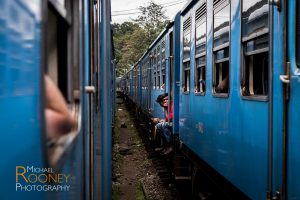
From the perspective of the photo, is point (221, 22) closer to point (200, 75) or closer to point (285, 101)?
point (200, 75)

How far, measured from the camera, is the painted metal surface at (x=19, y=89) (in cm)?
119

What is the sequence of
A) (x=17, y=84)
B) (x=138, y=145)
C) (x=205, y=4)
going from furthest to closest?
(x=138, y=145), (x=205, y=4), (x=17, y=84)

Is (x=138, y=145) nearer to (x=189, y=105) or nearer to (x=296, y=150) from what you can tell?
(x=189, y=105)

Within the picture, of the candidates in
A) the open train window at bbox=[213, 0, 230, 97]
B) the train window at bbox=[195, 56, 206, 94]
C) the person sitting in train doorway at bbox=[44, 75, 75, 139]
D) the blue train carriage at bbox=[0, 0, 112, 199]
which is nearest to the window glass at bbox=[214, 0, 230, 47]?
the open train window at bbox=[213, 0, 230, 97]

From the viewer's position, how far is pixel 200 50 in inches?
236

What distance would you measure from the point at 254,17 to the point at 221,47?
1.17m

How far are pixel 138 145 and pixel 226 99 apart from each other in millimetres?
11649

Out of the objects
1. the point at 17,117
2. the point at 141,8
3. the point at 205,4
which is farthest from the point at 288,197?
the point at 141,8

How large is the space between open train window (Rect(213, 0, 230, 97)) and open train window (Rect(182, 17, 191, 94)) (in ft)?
6.36

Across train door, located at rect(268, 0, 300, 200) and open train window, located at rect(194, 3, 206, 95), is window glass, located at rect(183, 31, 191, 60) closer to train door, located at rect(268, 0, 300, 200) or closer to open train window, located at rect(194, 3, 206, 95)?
open train window, located at rect(194, 3, 206, 95)

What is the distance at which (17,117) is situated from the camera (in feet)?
4.41

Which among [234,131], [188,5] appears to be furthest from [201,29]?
[234,131]

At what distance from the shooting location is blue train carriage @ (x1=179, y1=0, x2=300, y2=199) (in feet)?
9.13

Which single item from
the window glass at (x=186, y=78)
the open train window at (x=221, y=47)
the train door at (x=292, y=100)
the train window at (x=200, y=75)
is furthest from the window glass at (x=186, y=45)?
the train door at (x=292, y=100)
